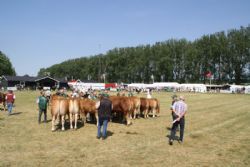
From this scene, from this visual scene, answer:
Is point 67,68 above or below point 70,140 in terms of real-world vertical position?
above

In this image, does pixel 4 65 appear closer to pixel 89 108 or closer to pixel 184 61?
pixel 184 61

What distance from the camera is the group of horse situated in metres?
13.3

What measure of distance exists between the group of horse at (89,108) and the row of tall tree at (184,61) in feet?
239

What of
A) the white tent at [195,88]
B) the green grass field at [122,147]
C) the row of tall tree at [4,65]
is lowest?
the green grass field at [122,147]

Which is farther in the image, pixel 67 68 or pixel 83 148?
pixel 67 68

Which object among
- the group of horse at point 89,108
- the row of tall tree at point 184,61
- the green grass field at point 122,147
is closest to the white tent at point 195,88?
the row of tall tree at point 184,61

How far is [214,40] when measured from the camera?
294ft

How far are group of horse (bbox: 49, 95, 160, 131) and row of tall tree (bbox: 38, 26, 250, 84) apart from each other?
7275 cm

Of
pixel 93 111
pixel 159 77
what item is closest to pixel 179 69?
pixel 159 77

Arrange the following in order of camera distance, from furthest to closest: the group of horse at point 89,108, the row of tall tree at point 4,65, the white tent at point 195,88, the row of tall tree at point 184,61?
the row of tall tree at point 4,65, the row of tall tree at point 184,61, the white tent at point 195,88, the group of horse at point 89,108

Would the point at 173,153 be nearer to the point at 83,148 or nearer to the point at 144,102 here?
the point at 83,148

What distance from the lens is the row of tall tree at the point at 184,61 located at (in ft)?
282

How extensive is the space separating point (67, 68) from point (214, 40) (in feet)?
297

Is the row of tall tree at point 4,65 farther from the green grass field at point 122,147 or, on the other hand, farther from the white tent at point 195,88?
the green grass field at point 122,147
